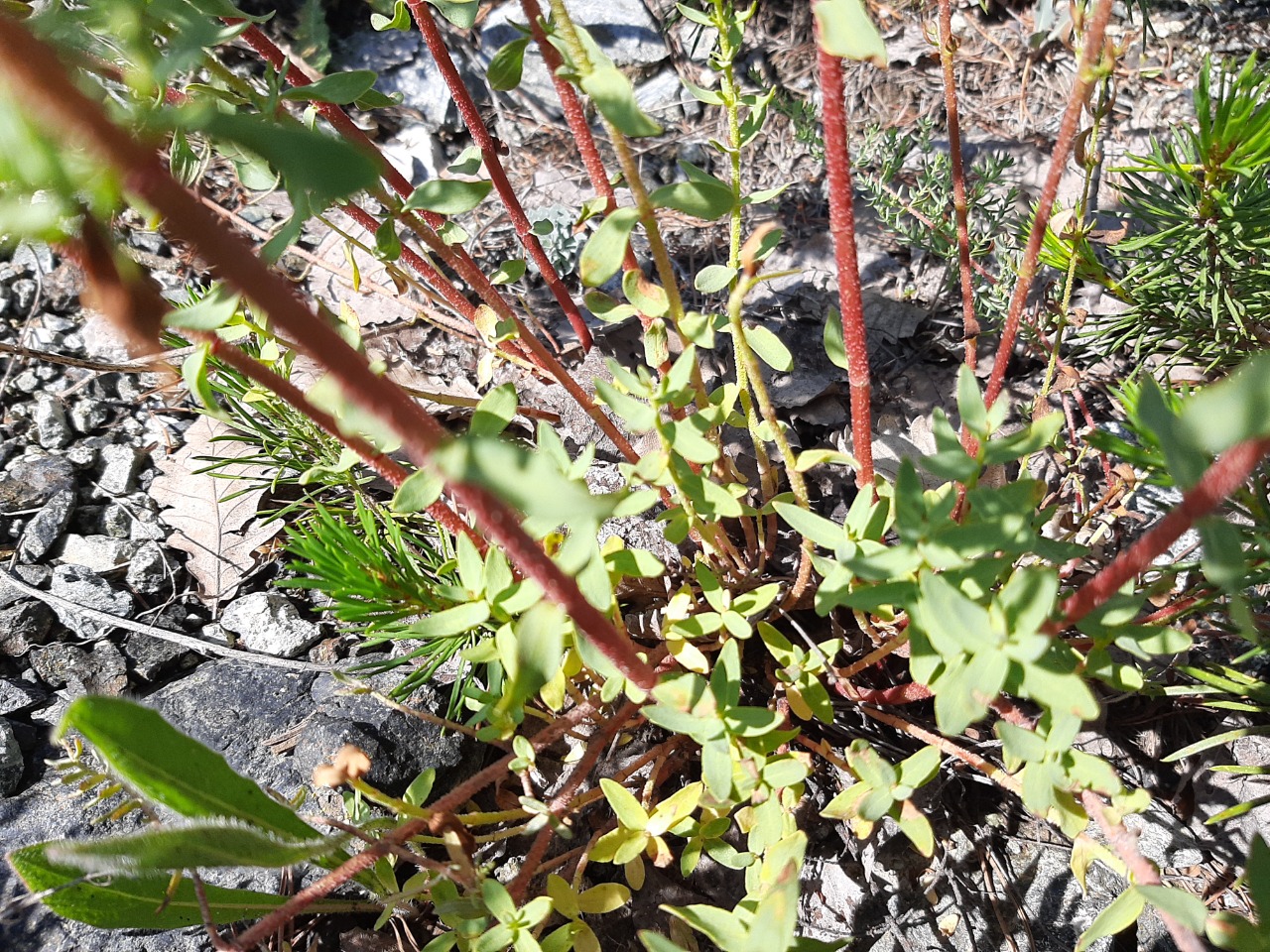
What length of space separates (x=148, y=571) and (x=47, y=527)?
27 cm

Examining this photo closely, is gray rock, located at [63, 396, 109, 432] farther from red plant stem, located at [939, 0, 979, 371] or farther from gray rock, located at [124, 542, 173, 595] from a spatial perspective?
red plant stem, located at [939, 0, 979, 371]

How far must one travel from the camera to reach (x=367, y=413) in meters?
0.72

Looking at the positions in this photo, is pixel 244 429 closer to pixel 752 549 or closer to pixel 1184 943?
pixel 752 549

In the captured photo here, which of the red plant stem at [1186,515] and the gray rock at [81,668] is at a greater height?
the gray rock at [81,668]

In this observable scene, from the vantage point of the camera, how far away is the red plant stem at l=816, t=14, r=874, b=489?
1.01m

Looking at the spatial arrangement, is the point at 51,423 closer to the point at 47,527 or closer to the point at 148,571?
the point at 47,527

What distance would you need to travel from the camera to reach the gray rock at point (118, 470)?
2.19 m

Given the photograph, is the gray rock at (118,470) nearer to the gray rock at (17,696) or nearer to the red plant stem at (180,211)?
the gray rock at (17,696)

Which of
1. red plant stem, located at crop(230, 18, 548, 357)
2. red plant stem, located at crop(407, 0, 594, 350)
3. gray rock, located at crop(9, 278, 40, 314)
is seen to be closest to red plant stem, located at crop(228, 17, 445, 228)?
red plant stem, located at crop(230, 18, 548, 357)

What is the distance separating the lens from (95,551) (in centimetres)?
207

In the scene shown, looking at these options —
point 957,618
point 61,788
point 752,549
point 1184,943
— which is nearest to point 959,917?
→ point 1184,943

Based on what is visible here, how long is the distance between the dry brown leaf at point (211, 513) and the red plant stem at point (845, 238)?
1436 millimetres

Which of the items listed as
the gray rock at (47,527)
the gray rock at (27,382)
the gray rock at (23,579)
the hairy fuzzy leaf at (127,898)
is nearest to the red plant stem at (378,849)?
the hairy fuzzy leaf at (127,898)

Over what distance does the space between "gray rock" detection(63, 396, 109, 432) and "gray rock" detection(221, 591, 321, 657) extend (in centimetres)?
77
